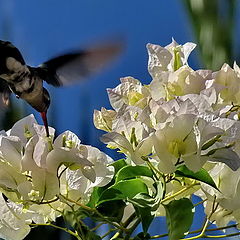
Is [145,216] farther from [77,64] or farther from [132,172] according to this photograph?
[77,64]

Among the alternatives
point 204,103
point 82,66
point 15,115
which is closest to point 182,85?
point 204,103

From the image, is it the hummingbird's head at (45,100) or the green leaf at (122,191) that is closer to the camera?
the green leaf at (122,191)

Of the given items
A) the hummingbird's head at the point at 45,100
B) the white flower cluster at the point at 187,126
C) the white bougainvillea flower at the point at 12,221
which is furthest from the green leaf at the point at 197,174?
the hummingbird's head at the point at 45,100

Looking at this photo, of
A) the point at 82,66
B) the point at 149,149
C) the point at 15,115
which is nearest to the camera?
the point at 149,149

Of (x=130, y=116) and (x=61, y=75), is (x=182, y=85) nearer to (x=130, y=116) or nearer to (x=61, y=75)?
(x=130, y=116)

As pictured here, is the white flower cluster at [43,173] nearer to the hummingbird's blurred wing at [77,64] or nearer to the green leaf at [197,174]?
the green leaf at [197,174]

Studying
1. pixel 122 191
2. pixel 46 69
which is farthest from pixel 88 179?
pixel 46 69

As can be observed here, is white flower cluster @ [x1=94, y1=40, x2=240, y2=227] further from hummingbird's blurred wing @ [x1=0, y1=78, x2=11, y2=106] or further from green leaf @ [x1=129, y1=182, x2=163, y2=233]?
hummingbird's blurred wing @ [x1=0, y1=78, x2=11, y2=106]
